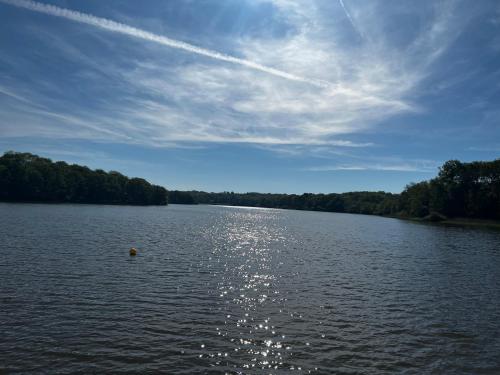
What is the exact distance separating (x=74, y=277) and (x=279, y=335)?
17.3m

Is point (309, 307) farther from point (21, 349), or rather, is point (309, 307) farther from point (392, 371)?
point (21, 349)

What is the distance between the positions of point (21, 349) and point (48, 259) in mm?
20353

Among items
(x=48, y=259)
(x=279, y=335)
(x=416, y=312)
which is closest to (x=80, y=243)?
(x=48, y=259)

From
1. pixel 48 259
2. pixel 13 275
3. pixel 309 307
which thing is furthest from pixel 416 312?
pixel 48 259

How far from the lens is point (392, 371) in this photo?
49.4 ft

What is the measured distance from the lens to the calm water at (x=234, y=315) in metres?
15.2

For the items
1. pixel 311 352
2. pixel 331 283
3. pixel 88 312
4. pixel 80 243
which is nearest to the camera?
pixel 311 352

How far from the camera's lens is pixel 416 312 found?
2381 centimetres

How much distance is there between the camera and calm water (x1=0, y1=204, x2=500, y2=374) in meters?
15.2

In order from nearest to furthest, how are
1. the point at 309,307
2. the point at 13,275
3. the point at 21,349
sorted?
the point at 21,349, the point at 309,307, the point at 13,275

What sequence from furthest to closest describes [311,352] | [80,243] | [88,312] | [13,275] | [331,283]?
1. [80,243]
2. [331,283]
3. [13,275]
4. [88,312]
5. [311,352]

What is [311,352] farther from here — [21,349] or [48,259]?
[48,259]

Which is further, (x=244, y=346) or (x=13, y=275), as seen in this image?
(x=13, y=275)

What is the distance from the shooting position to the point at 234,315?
2134 cm
